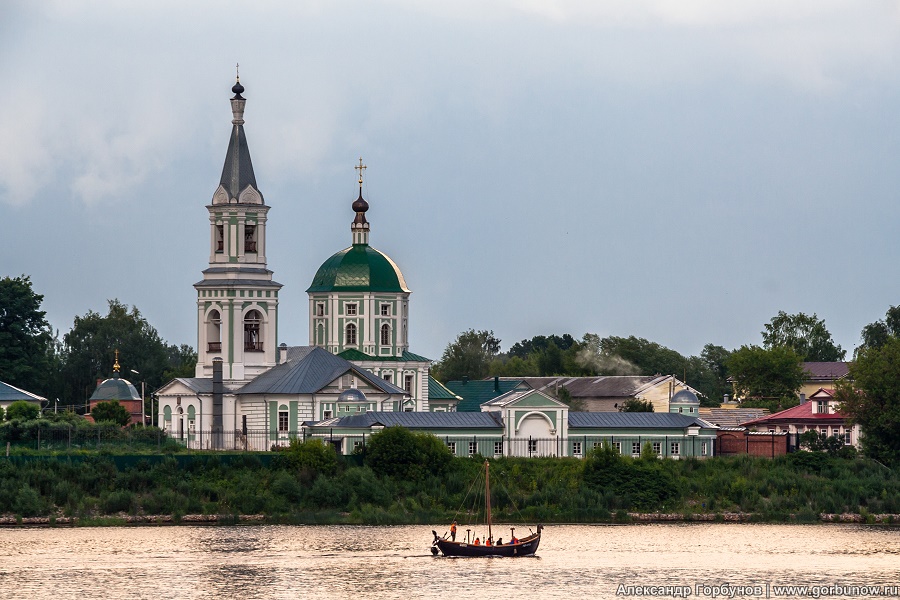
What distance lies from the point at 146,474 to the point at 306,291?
2831cm

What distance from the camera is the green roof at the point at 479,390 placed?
107 m

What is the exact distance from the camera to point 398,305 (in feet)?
321

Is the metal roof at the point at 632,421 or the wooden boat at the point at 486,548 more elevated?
the metal roof at the point at 632,421

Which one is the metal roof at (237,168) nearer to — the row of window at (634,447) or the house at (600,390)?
the row of window at (634,447)

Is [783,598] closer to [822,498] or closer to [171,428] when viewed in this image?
[822,498]

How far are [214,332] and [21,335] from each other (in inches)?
836

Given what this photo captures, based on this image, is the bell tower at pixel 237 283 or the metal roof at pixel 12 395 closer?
the bell tower at pixel 237 283

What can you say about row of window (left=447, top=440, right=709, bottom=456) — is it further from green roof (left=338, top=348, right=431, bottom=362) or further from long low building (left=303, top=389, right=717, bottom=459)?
green roof (left=338, top=348, right=431, bottom=362)

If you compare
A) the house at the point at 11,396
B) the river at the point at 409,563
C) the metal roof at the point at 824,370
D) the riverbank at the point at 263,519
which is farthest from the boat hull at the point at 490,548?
the metal roof at the point at 824,370

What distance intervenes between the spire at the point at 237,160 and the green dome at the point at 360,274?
27.8ft

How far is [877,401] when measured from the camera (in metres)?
81.9

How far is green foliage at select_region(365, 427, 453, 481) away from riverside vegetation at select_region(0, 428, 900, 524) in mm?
36

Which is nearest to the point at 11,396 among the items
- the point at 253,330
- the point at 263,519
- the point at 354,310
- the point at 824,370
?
the point at 253,330

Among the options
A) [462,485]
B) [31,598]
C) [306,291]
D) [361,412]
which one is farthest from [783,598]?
[306,291]
